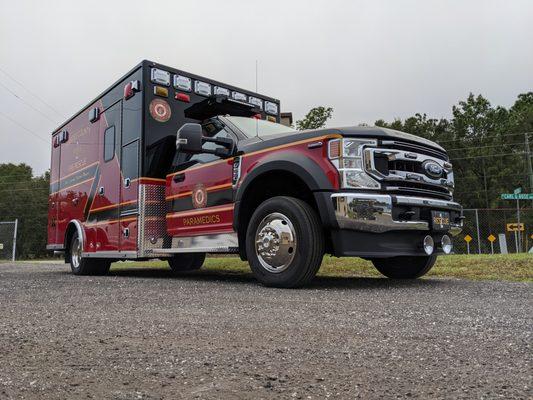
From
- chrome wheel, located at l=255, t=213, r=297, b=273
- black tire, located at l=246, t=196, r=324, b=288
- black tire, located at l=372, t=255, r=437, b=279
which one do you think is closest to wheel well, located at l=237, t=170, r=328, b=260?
black tire, located at l=246, t=196, r=324, b=288

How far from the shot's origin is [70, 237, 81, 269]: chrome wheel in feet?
28.7

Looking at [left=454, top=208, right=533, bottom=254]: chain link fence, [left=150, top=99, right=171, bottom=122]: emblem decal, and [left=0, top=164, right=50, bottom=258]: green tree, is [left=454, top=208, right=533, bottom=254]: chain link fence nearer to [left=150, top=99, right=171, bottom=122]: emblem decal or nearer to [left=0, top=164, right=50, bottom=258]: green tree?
[left=150, top=99, right=171, bottom=122]: emblem decal

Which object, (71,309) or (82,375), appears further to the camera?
(71,309)

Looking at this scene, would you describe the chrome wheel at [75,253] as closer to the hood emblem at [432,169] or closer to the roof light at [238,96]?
the roof light at [238,96]

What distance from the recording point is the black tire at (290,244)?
4.68 metres

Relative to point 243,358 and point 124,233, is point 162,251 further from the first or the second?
point 243,358

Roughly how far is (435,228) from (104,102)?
5.83 meters

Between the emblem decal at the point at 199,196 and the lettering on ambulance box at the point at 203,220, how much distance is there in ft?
0.52

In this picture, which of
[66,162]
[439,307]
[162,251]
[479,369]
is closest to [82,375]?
[479,369]

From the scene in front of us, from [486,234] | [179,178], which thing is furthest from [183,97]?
[486,234]

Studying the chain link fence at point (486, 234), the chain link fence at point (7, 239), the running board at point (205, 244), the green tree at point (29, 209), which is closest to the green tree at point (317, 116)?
the chain link fence at point (486, 234)

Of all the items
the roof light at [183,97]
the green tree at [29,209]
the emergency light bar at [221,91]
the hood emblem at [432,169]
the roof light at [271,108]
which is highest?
the green tree at [29,209]

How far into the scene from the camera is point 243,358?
2291mm

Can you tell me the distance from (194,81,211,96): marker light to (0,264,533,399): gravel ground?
4.15m
